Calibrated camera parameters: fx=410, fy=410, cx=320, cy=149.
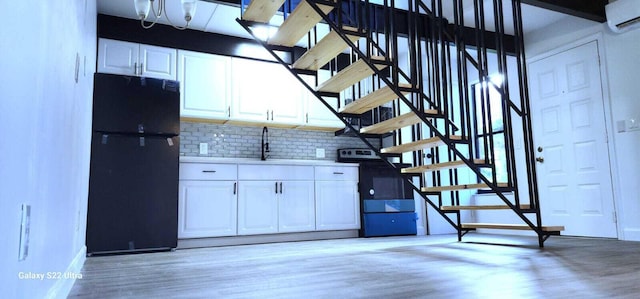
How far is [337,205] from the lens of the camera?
16.3ft

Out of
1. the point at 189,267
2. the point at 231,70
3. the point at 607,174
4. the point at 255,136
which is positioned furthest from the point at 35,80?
the point at 607,174

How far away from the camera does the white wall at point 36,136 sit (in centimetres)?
84

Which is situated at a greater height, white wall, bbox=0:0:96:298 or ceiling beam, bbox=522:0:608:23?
ceiling beam, bbox=522:0:608:23

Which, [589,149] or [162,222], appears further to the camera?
[589,149]

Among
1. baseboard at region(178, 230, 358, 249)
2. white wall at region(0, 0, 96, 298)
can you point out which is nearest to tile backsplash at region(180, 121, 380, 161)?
baseboard at region(178, 230, 358, 249)

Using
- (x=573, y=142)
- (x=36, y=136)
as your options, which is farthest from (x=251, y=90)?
(x=36, y=136)

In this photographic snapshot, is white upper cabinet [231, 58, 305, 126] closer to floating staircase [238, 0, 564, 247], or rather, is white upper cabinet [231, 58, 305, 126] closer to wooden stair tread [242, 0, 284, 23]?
floating staircase [238, 0, 564, 247]

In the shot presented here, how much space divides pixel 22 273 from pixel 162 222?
9.60 feet

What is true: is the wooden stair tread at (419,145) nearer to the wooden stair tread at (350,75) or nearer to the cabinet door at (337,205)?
the wooden stair tread at (350,75)

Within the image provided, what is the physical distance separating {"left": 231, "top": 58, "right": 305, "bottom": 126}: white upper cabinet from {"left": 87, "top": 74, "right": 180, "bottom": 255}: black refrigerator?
3.19 feet

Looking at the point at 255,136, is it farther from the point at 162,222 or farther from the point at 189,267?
the point at 189,267

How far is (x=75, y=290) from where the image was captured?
6.42 feet

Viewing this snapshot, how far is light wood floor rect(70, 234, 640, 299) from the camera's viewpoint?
176 centimetres

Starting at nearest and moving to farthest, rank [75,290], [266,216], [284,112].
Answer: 1. [75,290]
2. [266,216]
3. [284,112]
